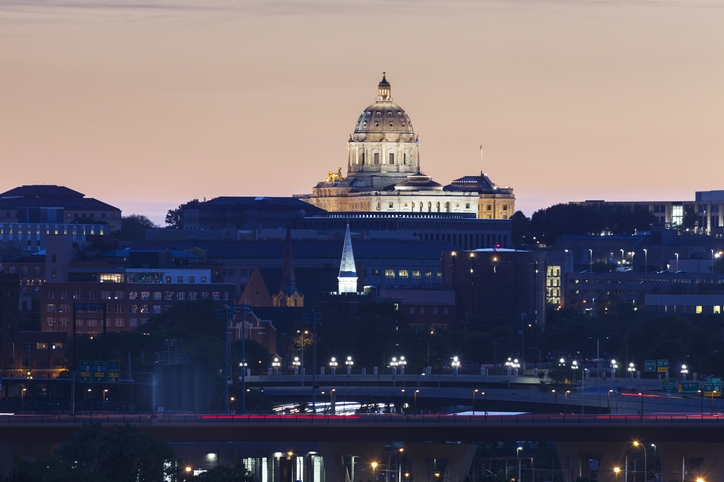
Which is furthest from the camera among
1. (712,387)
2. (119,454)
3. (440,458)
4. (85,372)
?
(712,387)

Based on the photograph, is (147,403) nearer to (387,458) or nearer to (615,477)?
(387,458)

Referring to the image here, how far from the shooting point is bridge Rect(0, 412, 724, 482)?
141000 millimetres

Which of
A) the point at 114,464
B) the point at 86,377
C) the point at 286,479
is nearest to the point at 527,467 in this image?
the point at 286,479

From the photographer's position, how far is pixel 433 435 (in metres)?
143

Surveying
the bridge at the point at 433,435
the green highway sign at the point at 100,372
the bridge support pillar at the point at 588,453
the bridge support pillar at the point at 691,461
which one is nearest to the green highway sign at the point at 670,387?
the bridge at the point at 433,435

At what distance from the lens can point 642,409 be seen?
166250mm

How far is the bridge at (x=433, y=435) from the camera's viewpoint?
141000mm

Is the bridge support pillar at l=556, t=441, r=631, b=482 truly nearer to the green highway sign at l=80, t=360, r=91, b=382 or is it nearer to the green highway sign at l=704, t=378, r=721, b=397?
the green highway sign at l=704, t=378, r=721, b=397

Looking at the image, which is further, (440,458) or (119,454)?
(440,458)

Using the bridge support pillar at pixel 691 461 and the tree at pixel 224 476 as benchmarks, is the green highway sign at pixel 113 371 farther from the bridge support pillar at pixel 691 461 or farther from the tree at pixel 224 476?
the bridge support pillar at pixel 691 461

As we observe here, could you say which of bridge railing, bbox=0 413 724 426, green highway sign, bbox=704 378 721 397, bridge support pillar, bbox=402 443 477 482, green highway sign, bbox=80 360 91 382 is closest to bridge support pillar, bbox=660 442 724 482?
bridge railing, bbox=0 413 724 426

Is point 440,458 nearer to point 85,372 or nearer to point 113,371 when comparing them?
point 113,371

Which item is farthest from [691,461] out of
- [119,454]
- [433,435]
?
[119,454]

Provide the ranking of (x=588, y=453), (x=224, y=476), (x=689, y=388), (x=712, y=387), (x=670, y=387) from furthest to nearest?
(x=670, y=387) < (x=689, y=388) < (x=712, y=387) < (x=588, y=453) < (x=224, y=476)
